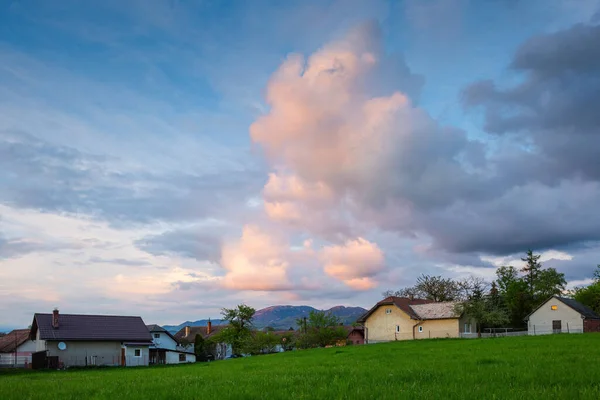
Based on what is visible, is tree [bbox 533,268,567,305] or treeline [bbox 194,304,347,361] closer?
treeline [bbox 194,304,347,361]

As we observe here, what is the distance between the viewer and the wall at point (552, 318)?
8588 centimetres

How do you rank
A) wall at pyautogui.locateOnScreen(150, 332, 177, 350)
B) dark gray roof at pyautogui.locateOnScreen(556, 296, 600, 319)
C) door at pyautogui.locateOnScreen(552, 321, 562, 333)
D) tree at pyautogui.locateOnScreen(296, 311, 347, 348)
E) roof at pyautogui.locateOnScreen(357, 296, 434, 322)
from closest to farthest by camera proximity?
roof at pyautogui.locateOnScreen(357, 296, 434, 322) < tree at pyautogui.locateOnScreen(296, 311, 347, 348) < dark gray roof at pyautogui.locateOnScreen(556, 296, 600, 319) < door at pyautogui.locateOnScreen(552, 321, 562, 333) < wall at pyautogui.locateOnScreen(150, 332, 177, 350)

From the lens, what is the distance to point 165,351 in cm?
8544

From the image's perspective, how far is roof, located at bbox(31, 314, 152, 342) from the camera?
7200 cm

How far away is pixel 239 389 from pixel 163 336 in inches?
3500

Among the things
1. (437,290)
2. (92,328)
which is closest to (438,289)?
Result: (437,290)

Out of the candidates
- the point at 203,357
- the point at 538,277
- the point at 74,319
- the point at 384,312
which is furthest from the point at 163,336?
the point at 538,277

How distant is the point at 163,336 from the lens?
9619 cm

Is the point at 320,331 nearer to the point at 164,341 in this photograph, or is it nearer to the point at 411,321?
the point at 411,321

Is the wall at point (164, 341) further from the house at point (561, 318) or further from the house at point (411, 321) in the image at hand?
the house at point (561, 318)

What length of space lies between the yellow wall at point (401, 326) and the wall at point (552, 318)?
15.4 metres

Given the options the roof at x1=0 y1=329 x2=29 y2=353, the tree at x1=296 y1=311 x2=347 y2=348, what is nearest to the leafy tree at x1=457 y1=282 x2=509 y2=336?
the tree at x1=296 y1=311 x2=347 y2=348

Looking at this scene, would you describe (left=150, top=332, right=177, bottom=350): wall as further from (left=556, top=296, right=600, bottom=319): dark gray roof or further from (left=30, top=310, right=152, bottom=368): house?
(left=556, top=296, right=600, bottom=319): dark gray roof

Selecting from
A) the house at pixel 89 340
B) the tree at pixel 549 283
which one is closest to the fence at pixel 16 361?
the house at pixel 89 340
